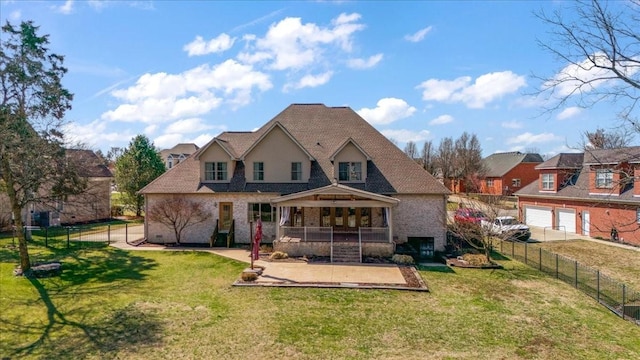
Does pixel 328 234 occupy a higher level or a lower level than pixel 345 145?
lower

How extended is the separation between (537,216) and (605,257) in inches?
525

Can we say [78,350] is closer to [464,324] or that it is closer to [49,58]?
[464,324]

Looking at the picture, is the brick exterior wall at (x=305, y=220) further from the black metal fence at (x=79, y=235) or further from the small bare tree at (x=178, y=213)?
the black metal fence at (x=79, y=235)

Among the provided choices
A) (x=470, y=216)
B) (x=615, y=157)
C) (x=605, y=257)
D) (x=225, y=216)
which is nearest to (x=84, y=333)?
(x=225, y=216)

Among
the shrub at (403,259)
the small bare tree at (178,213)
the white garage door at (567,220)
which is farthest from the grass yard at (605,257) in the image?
the small bare tree at (178,213)

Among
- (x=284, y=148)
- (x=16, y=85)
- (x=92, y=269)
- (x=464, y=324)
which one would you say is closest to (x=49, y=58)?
(x=16, y=85)

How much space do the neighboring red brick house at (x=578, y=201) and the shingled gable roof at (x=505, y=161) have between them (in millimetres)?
23201

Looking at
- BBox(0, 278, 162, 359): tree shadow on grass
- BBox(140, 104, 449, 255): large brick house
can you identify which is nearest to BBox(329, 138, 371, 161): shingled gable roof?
BBox(140, 104, 449, 255): large brick house

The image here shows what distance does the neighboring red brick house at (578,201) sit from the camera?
2609cm

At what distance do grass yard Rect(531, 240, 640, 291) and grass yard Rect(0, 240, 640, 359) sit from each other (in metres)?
4.95

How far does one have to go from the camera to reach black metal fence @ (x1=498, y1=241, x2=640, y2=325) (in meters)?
14.3

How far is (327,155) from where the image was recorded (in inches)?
1041

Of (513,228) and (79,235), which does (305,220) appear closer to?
(513,228)

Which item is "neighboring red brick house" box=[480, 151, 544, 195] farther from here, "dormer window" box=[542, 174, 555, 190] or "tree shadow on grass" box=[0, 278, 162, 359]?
"tree shadow on grass" box=[0, 278, 162, 359]
